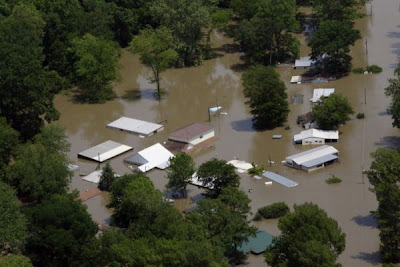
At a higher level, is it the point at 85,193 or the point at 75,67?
the point at 75,67

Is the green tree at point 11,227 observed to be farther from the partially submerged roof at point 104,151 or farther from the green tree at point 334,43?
the green tree at point 334,43

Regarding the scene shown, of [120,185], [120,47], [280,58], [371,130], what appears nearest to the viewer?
[120,185]

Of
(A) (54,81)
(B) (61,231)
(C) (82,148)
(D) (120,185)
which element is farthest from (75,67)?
(B) (61,231)

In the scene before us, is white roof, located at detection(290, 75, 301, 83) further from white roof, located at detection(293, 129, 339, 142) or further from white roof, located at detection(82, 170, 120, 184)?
white roof, located at detection(82, 170, 120, 184)

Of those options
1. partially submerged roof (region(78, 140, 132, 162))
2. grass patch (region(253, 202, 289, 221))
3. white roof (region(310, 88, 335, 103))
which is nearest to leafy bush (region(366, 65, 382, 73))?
white roof (region(310, 88, 335, 103))

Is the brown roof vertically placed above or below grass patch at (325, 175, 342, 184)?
above

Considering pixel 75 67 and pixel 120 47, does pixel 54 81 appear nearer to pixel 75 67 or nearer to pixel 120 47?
pixel 75 67

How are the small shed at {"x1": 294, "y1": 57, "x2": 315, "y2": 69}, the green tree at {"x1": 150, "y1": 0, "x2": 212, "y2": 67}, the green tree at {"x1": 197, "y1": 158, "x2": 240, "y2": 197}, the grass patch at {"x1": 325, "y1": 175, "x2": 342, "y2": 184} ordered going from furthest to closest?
the green tree at {"x1": 150, "y1": 0, "x2": 212, "y2": 67} → the small shed at {"x1": 294, "y1": 57, "x2": 315, "y2": 69} → the grass patch at {"x1": 325, "y1": 175, "x2": 342, "y2": 184} → the green tree at {"x1": 197, "y1": 158, "x2": 240, "y2": 197}
